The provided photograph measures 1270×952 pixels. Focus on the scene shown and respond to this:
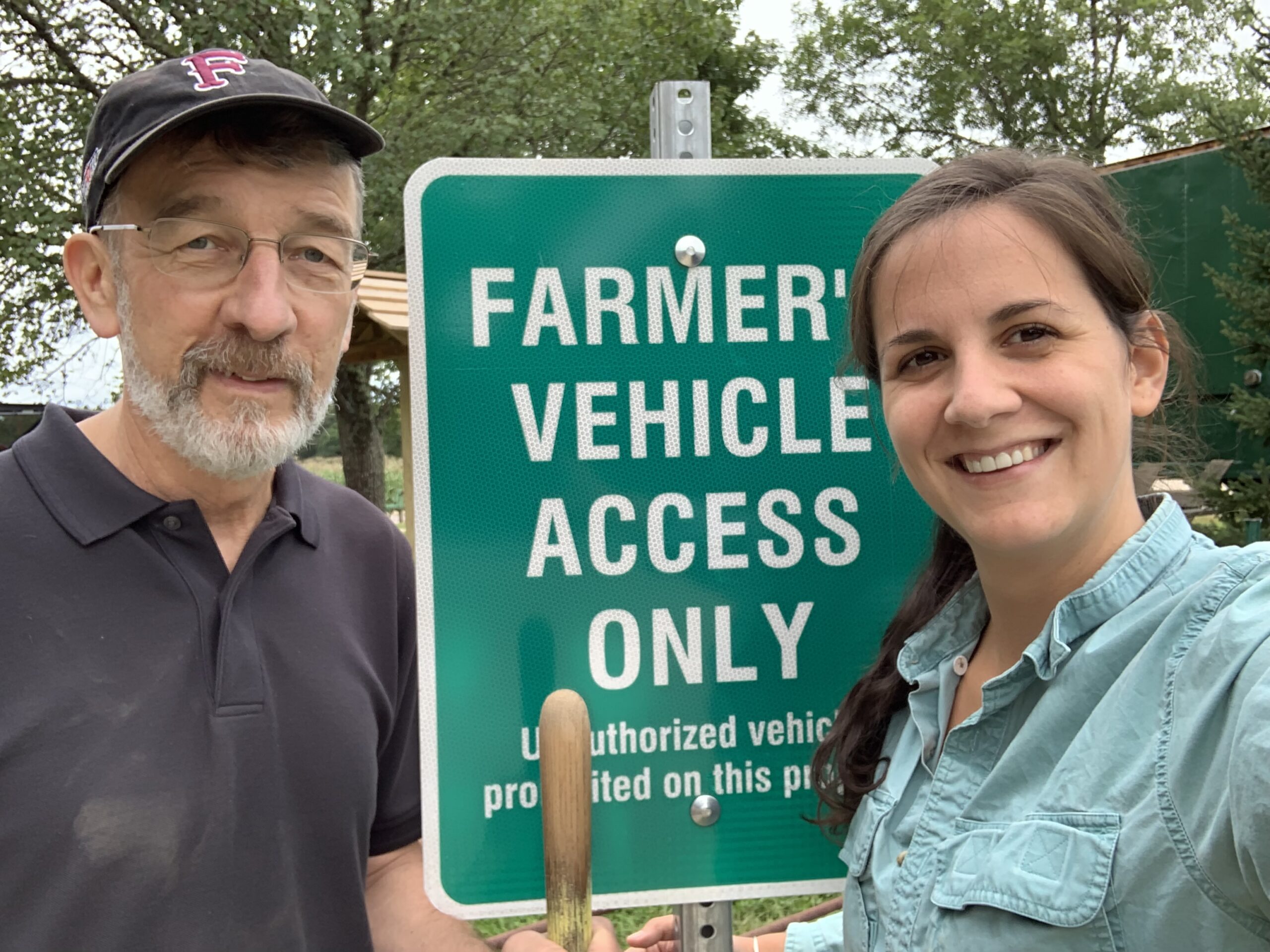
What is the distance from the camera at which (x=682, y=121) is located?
167cm

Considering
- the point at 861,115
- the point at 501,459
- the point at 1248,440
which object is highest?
the point at 861,115

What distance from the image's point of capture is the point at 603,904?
160cm

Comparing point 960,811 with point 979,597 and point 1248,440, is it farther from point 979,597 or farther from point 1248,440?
point 1248,440

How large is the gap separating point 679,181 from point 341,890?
1.25 metres

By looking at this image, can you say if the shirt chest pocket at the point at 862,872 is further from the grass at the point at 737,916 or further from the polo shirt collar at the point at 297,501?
the grass at the point at 737,916

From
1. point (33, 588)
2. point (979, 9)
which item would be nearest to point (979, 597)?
point (33, 588)

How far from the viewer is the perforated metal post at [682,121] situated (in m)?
1.67

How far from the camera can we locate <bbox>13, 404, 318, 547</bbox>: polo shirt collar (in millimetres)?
1739

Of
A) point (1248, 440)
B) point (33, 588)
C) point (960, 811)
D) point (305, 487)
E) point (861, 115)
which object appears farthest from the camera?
point (861, 115)

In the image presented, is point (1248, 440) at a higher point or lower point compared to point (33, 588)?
lower

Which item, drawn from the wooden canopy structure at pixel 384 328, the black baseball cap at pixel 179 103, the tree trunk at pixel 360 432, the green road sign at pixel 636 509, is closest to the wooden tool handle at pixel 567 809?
the green road sign at pixel 636 509

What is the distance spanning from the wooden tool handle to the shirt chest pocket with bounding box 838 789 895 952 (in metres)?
0.38

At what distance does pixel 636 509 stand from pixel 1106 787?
0.72 metres

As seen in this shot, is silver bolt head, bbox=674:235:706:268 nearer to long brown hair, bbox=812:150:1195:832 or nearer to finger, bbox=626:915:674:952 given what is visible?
long brown hair, bbox=812:150:1195:832
